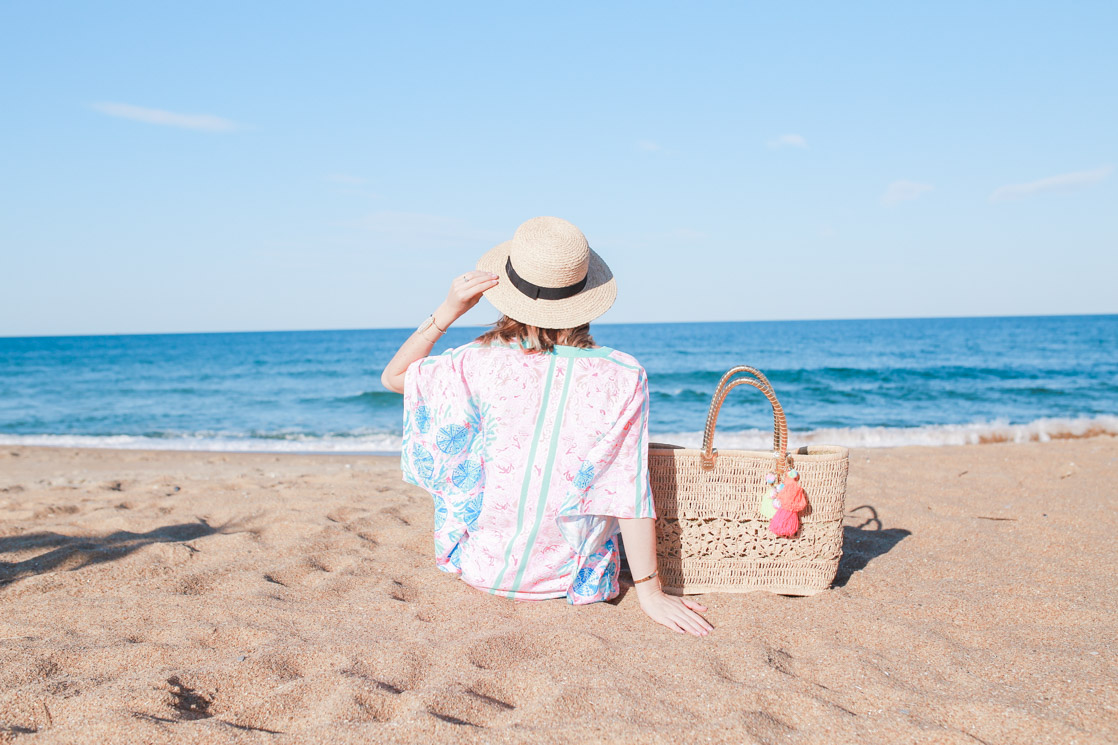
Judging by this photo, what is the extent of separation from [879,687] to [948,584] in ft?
4.03

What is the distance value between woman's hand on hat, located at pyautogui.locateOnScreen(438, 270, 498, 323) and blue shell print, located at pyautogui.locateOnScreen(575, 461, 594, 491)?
28.9 inches

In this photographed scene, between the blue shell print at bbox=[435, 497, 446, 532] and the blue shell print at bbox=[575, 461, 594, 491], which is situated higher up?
the blue shell print at bbox=[575, 461, 594, 491]

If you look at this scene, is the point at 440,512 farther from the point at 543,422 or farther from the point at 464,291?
the point at 464,291

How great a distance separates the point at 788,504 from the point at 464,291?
58.8 inches

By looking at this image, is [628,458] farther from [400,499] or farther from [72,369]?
[72,369]

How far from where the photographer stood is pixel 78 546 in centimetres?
335

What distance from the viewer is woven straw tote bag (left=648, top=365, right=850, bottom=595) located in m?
2.72

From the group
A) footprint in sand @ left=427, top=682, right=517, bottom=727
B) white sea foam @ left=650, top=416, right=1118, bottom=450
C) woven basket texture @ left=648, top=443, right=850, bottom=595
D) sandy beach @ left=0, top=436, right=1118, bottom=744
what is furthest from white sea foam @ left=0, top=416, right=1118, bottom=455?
footprint in sand @ left=427, top=682, right=517, bottom=727

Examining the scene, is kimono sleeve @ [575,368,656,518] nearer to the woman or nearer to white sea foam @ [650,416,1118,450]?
the woman

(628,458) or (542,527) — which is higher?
(628,458)

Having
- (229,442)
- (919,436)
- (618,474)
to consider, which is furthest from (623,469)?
(229,442)

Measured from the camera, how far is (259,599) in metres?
2.71

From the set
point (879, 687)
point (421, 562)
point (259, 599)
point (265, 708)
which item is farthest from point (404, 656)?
point (879, 687)

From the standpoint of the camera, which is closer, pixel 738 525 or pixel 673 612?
pixel 673 612
